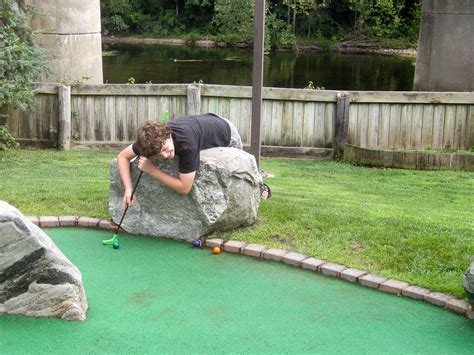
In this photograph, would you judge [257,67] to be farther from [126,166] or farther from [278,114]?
[278,114]

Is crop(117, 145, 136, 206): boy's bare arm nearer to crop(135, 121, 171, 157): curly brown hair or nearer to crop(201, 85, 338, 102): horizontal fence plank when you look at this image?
crop(135, 121, 171, 157): curly brown hair

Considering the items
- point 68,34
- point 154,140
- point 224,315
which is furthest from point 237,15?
point 224,315

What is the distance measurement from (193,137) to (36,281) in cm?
165

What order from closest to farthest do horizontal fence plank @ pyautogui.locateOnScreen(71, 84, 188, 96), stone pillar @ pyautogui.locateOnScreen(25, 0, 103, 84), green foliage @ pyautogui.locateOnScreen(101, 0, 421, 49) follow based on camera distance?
1. horizontal fence plank @ pyautogui.locateOnScreen(71, 84, 188, 96)
2. stone pillar @ pyautogui.locateOnScreen(25, 0, 103, 84)
3. green foliage @ pyautogui.locateOnScreen(101, 0, 421, 49)

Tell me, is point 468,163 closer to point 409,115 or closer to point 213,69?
point 409,115

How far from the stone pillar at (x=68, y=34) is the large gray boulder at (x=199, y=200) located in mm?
5980

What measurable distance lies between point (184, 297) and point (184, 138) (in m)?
1.21

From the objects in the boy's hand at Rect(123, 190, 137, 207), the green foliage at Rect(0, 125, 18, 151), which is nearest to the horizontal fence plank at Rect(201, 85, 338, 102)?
the green foliage at Rect(0, 125, 18, 151)

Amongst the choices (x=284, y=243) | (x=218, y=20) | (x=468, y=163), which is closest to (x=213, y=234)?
(x=284, y=243)

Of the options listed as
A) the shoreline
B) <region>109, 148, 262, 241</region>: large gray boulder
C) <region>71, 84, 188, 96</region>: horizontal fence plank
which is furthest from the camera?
the shoreline

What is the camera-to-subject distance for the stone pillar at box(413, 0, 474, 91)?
14.1 meters

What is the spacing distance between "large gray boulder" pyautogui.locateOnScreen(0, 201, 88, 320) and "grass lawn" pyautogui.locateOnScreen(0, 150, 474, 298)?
5.63ft

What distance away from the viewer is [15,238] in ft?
14.3

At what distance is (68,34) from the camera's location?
12133 millimetres
